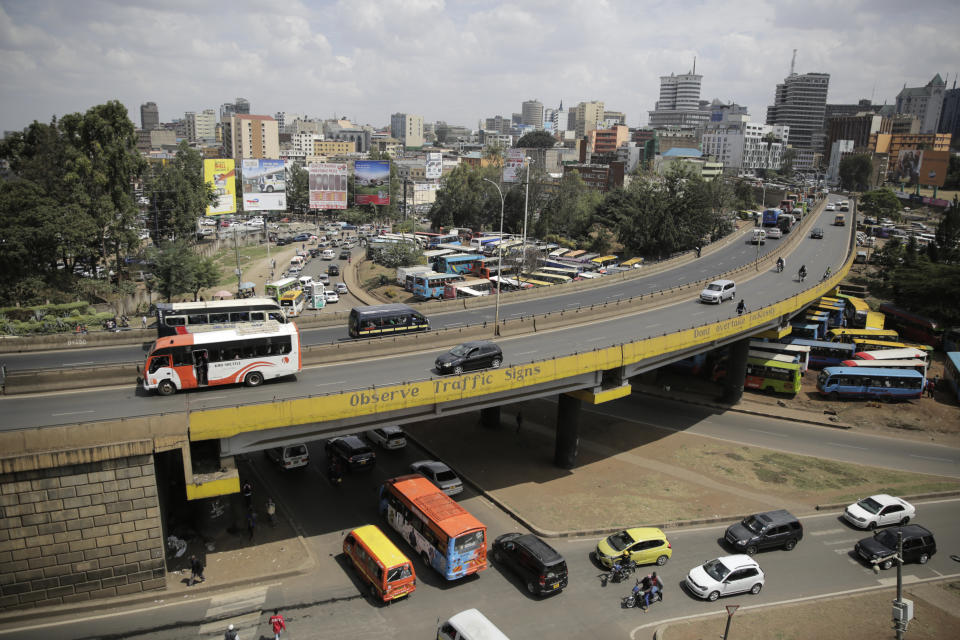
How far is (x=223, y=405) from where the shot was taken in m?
22.8

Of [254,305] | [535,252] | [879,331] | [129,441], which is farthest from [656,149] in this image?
[129,441]

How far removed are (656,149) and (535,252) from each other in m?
127

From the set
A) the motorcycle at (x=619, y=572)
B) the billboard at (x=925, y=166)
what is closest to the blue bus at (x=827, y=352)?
the motorcycle at (x=619, y=572)

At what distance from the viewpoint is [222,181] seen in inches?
3238

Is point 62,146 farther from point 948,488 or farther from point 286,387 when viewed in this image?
point 948,488

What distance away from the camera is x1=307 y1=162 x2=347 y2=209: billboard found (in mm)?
86875

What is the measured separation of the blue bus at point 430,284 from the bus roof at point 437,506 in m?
43.0

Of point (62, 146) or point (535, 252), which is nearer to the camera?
point (62, 146)

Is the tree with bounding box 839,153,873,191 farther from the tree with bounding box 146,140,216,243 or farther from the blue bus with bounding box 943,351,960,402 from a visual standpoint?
the tree with bounding box 146,140,216,243

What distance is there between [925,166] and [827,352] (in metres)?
138

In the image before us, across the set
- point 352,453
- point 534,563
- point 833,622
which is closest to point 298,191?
point 352,453

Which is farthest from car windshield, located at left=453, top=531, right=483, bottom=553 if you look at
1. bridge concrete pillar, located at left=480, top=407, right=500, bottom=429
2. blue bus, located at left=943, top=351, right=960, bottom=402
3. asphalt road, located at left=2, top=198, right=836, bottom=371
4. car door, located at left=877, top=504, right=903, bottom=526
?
blue bus, located at left=943, top=351, right=960, bottom=402

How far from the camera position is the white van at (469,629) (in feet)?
57.3

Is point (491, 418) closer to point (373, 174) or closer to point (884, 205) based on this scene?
point (373, 174)
